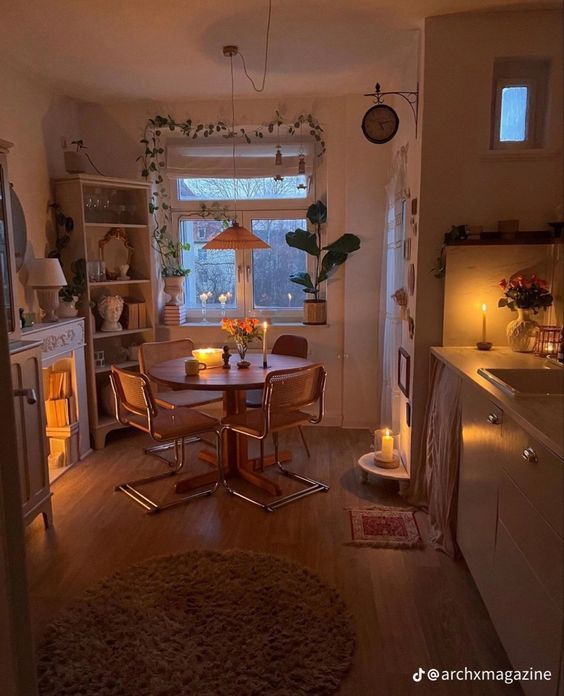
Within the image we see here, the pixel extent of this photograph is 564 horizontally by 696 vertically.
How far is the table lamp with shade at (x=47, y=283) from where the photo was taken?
3570mm

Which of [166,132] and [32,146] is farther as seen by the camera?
[166,132]

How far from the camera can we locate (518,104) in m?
2.83

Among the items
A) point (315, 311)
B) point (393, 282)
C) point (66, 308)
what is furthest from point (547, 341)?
point (66, 308)

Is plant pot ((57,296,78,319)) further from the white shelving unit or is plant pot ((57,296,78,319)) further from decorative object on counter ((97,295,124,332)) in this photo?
decorative object on counter ((97,295,124,332))

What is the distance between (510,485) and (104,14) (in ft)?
9.30

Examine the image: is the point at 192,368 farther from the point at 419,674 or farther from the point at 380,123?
the point at 419,674

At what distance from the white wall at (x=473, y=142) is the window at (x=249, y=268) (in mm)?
1852

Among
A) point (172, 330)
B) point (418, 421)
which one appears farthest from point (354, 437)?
point (172, 330)

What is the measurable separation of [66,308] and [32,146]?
3.64ft

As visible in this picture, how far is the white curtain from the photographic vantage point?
11.9ft

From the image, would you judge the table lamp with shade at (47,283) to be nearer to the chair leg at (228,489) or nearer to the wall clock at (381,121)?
the chair leg at (228,489)

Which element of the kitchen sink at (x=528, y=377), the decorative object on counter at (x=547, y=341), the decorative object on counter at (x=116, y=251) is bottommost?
the kitchen sink at (x=528, y=377)

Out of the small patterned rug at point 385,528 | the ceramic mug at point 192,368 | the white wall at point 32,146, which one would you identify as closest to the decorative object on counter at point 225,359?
the ceramic mug at point 192,368

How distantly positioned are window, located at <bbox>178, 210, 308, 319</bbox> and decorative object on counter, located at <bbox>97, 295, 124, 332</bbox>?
792mm
